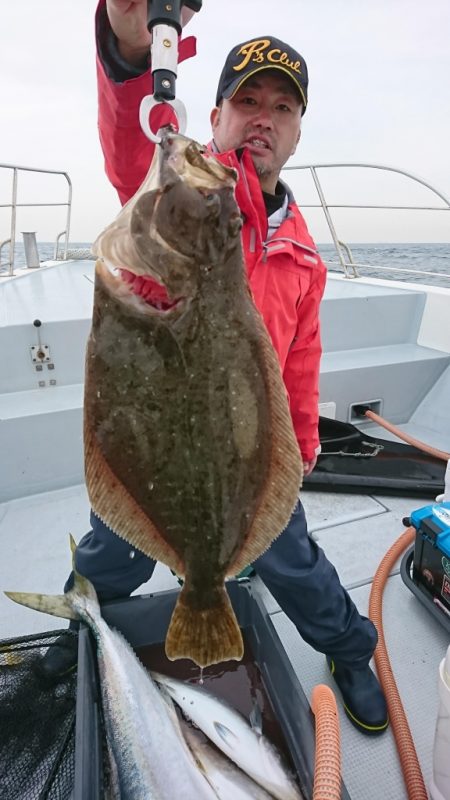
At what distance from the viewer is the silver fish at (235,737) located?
1.69m

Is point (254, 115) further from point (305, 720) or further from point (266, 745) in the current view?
point (266, 745)

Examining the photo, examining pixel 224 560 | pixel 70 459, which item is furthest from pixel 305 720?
pixel 70 459

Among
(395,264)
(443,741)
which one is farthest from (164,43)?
(395,264)

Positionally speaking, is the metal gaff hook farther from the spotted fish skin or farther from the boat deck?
the boat deck

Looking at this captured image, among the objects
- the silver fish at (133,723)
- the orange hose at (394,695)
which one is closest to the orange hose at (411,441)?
the orange hose at (394,695)

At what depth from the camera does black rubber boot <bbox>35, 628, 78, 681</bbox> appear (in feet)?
6.48

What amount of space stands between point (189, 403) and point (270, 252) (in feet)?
2.78

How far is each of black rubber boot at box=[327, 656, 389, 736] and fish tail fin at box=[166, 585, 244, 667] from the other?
3.57 ft

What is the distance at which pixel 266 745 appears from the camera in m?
1.81

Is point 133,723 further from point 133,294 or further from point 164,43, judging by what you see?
point 164,43

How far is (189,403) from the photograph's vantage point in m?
1.21

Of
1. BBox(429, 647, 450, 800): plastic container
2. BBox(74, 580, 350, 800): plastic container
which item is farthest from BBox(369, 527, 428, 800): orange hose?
BBox(74, 580, 350, 800): plastic container

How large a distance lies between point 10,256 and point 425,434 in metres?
5.69

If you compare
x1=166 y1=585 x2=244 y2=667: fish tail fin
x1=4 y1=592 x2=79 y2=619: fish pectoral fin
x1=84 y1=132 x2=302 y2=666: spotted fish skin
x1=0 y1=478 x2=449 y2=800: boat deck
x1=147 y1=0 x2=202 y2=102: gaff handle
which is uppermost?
x1=147 y1=0 x2=202 y2=102: gaff handle
